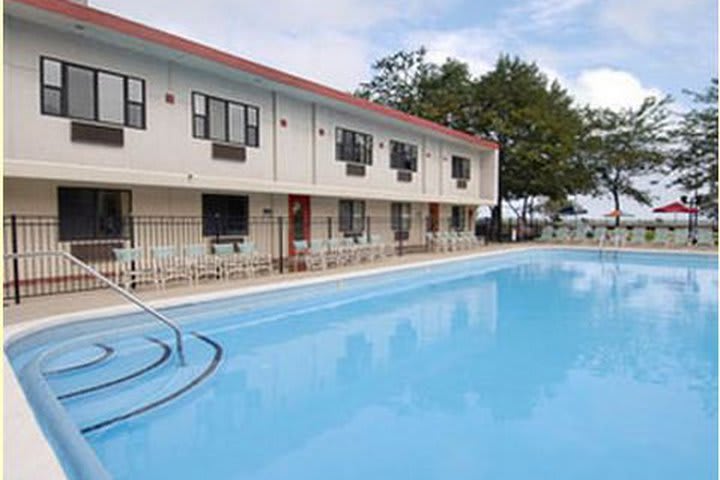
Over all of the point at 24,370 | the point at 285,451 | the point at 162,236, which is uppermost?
the point at 162,236

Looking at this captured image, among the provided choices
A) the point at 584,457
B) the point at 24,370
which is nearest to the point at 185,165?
the point at 24,370

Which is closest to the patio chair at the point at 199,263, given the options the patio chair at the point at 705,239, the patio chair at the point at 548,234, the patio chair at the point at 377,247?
the patio chair at the point at 377,247

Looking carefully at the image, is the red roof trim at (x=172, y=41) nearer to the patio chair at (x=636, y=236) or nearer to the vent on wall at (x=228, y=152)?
the vent on wall at (x=228, y=152)

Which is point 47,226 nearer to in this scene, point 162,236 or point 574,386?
point 162,236

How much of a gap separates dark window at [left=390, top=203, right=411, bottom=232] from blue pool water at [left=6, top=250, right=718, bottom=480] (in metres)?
11.3

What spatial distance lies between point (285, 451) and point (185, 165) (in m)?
9.91

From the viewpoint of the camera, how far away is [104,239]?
1225 cm

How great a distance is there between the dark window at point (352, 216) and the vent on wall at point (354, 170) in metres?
1.16

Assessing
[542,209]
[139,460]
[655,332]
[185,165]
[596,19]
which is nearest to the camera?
[139,460]

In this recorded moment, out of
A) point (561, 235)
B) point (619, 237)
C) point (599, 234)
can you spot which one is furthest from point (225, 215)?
point (599, 234)

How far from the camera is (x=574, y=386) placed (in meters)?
6.62

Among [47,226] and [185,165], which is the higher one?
[185,165]

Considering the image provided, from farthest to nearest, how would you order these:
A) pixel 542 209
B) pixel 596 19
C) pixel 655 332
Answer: pixel 542 209, pixel 596 19, pixel 655 332

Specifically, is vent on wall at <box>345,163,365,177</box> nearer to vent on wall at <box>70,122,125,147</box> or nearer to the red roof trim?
the red roof trim
